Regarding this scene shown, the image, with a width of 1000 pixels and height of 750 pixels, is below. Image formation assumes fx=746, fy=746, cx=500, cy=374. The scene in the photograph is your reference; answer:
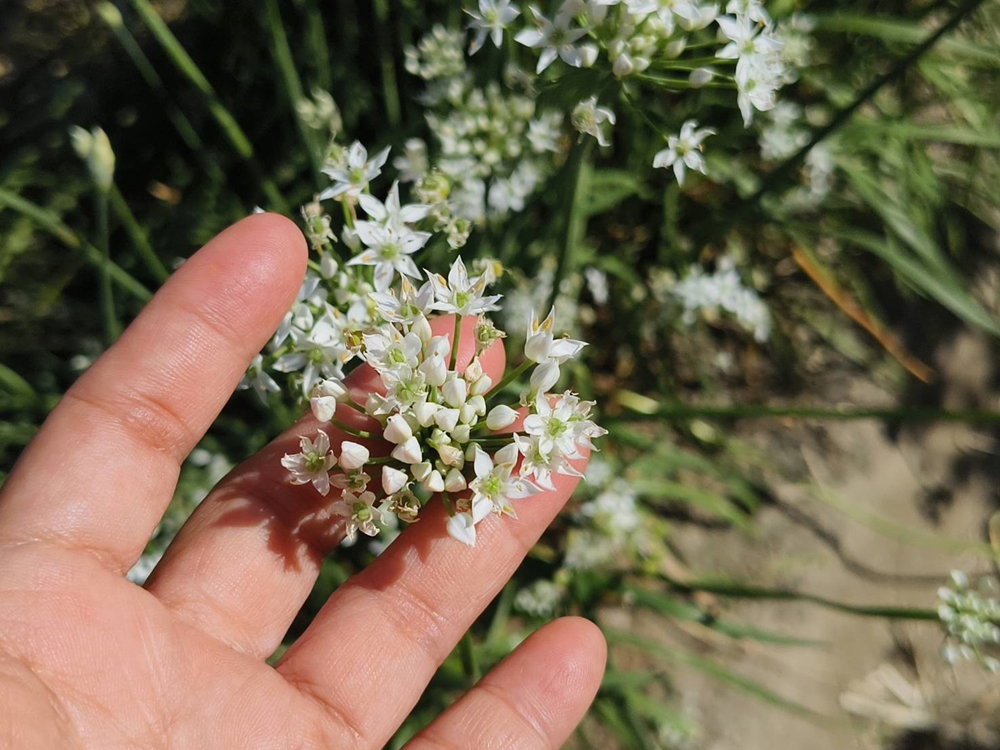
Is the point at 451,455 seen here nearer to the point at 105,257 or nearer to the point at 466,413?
the point at 466,413

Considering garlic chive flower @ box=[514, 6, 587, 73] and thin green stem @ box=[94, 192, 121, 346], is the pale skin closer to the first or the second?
thin green stem @ box=[94, 192, 121, 346]

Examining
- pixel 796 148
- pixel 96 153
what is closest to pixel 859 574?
pixel 796 148

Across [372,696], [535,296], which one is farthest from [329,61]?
[372,696]

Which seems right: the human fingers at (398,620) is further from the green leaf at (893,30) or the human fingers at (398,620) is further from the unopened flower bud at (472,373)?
the green leaf at (893,30)

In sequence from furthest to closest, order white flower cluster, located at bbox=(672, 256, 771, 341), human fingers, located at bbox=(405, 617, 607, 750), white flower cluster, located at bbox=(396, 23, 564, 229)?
white flower cluster, located at bbox=(672, 256, 771, 341), white flower cluster, located at bbox=(396, 23, 564, 229), human fingers, located at bbox=(405, 617, 607, 750)

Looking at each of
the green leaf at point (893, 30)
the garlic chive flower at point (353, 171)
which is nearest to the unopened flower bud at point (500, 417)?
the garlic chive flower at point (353, 171)

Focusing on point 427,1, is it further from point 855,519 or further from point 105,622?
point 855,519

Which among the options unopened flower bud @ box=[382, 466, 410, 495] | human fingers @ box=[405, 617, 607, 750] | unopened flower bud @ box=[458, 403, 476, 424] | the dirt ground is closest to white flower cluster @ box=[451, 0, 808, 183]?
unopened flower bud @ box=[458, 403, 476, 424]
